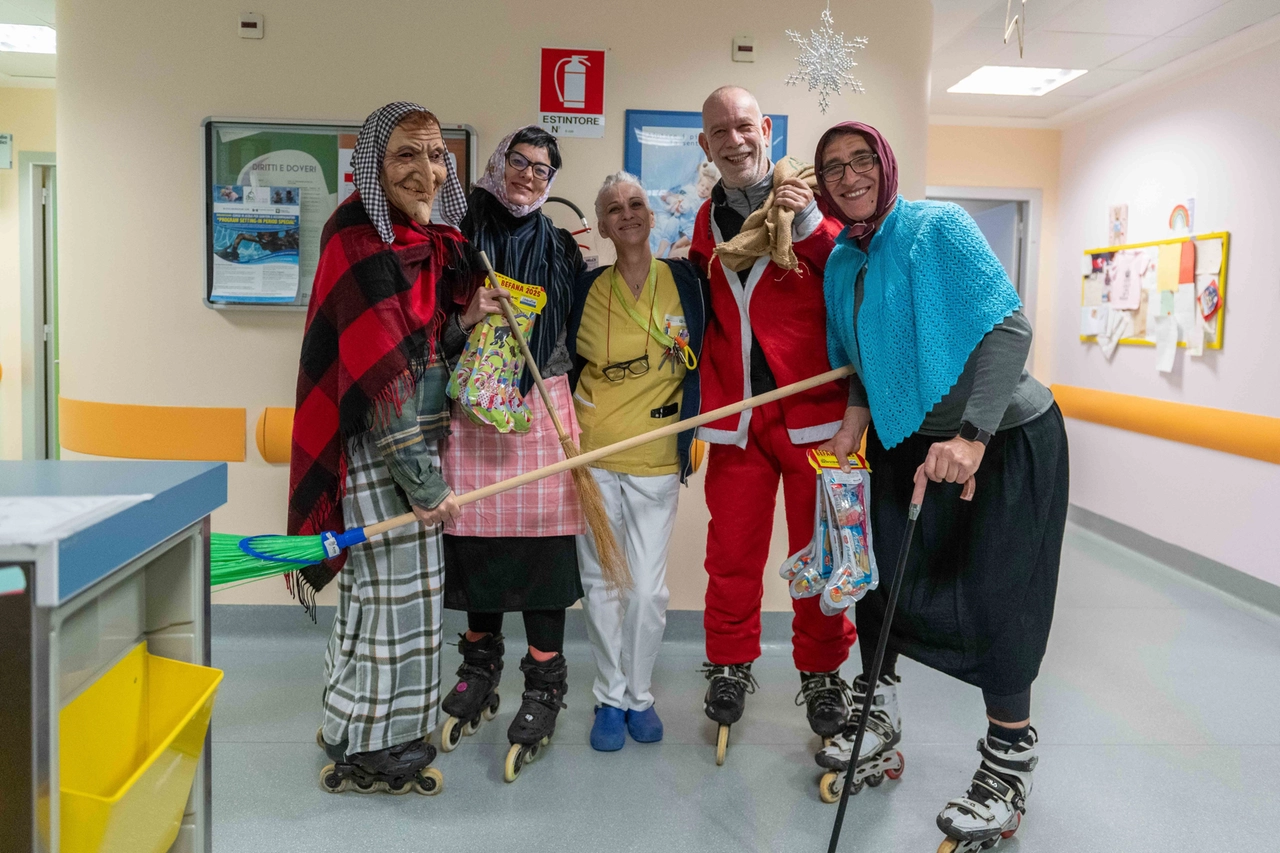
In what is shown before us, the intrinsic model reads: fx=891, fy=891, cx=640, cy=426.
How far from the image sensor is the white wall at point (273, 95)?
2945 mm

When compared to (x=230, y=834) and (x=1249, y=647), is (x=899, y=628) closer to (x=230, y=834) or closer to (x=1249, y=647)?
(x=230, y=834)

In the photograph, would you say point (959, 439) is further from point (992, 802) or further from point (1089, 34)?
point (1089, 34)

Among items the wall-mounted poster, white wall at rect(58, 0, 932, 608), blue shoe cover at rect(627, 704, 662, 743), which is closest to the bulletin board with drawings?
white wall at rect(58, 0, 932, 608)

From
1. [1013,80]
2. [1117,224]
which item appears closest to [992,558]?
[1013,80]

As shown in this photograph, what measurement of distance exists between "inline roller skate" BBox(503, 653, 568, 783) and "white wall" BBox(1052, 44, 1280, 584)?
127 inches

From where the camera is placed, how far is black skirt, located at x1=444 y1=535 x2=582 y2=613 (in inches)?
92.6

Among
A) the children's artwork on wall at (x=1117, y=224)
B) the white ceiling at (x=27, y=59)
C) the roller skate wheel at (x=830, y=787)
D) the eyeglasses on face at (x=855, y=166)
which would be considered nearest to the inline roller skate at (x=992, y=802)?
the roller skate wheel at (x=830, y=787)

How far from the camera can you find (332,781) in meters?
2.20

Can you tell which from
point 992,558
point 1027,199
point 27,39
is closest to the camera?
point 992,558

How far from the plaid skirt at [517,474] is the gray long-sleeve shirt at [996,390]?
3.00 ft

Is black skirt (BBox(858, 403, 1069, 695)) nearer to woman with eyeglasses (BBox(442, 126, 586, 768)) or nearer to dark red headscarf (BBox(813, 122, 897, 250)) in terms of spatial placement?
dark red headscarf (BBox(813, 122, 897, 250))

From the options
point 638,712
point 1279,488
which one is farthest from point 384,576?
point 1279,488

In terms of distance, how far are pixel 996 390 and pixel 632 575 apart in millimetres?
1050

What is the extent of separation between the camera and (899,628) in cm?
→ 213
